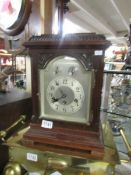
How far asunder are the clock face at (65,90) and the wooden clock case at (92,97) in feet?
0.07

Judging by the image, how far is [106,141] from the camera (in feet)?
2.57

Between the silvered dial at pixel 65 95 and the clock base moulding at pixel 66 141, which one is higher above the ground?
the silvered dial at pixel 65 95

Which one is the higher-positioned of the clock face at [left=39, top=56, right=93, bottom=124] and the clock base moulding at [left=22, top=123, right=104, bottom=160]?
the clock face at [left=39, top=56, right=93, bottom=124]

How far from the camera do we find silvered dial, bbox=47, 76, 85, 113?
2.27 ft

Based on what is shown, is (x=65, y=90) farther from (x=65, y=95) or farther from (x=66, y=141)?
(x=66, y=141)

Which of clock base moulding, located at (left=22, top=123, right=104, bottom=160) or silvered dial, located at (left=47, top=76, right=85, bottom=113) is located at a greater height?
silvered dial, located at (left=47, top=76, right=85, bottom=113)

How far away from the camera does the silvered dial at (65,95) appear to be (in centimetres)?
69

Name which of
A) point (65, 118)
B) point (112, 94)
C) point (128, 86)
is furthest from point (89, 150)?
point (128, 86)

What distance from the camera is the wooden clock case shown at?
24.9 inches

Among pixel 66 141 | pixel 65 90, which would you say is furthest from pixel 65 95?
pixel 66 141

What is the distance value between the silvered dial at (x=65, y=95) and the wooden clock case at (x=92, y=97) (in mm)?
53

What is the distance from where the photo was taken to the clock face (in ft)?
2.23

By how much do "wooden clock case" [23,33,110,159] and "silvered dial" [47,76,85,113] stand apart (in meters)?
0.05

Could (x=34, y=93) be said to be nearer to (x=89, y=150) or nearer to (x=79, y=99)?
(x=79, y=99)
